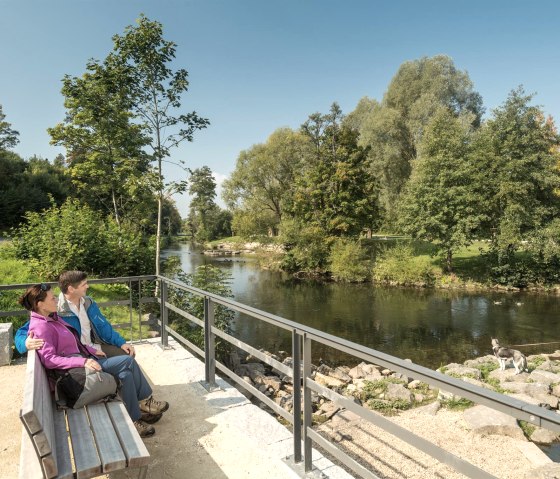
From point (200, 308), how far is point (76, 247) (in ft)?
12.7

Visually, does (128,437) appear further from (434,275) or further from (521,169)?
(521,169)

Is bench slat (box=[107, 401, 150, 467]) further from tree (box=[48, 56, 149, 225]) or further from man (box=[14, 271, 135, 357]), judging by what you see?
tree (box=[48, 56, 149, 225])

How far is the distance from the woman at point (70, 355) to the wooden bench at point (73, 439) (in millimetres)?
180

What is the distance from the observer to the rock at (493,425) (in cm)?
609

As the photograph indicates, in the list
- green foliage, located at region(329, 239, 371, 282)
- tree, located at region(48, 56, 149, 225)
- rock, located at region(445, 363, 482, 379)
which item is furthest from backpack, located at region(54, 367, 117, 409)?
green foliage, located at region(329, 239, 371, 282)

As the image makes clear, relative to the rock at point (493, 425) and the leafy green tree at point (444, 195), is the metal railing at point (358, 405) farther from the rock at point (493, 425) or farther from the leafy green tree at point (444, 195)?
the leafy green tree at point (444, 195)

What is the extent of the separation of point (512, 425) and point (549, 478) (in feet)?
4.91

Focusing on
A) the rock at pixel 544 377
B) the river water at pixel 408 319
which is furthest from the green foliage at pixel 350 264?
the rock at pixel 544 377

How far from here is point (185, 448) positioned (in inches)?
133

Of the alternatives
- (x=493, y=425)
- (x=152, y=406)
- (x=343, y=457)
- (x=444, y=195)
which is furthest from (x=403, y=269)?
(x=343, y=457)

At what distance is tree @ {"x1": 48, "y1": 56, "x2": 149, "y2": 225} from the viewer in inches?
484

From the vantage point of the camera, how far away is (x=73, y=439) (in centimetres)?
249

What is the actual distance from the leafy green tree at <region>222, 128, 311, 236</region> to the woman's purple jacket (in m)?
36.8

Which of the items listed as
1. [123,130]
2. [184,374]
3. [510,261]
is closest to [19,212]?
[123,130]
